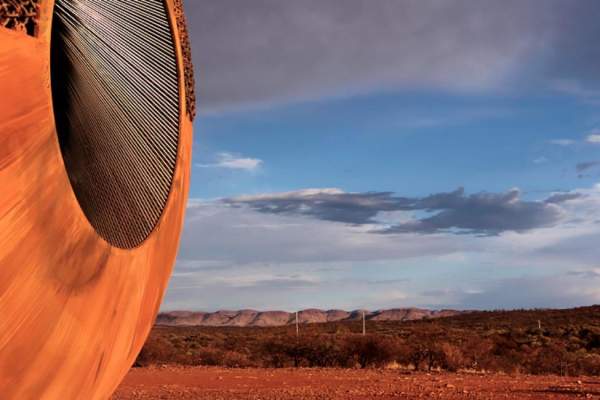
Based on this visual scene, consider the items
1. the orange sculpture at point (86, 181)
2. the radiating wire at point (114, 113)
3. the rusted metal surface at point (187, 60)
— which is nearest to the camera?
the orange sculpture at point (86, 181)

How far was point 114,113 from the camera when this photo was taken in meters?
4.66

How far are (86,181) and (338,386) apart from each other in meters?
13.2

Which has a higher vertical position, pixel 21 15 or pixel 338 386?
pixel 21 15

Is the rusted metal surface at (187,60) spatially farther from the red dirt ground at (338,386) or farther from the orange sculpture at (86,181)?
the red dirt ground at (338,386)

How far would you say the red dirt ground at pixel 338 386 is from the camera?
14.7 m

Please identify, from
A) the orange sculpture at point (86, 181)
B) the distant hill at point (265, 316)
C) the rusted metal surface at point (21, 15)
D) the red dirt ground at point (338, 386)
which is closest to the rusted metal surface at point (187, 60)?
the orange sculpture at point (86, 181)

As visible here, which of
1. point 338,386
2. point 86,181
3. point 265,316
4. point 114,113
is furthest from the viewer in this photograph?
point 265,316

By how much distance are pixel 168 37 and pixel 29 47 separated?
5.98ft

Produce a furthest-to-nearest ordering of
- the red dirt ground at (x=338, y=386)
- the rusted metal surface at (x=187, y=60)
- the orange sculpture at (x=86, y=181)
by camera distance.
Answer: the red dirt ground at (x=338, y=386)
the rusted metal surface at (x=187, y=60)
the orange sculpture at (x=86, y=181)

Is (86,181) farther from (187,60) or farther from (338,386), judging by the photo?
(338,386)

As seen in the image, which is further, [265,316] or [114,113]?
[265,316]

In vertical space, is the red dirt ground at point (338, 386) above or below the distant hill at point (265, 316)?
below

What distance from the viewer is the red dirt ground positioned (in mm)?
14695

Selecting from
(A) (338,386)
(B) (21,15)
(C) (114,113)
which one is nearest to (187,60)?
(C) (114,113)
